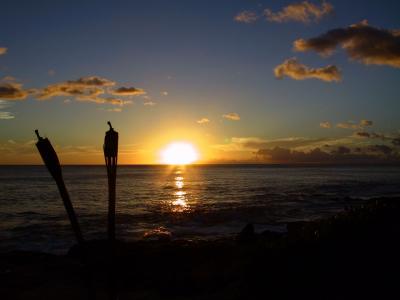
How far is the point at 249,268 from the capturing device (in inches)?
437

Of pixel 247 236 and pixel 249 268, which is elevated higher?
pixel 249 268

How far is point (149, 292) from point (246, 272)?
4599 mm

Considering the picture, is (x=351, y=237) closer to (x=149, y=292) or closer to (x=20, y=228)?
(x=149, y=292)

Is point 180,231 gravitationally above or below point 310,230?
below

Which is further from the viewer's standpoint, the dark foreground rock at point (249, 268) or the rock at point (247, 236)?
the rock at point (247, 236)

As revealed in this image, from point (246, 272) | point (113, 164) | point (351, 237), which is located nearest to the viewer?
point (113, 164)

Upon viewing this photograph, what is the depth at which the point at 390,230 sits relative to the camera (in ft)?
41.1

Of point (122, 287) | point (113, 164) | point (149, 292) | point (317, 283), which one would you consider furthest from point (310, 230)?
point (113, 164)

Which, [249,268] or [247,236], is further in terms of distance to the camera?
[247,236]

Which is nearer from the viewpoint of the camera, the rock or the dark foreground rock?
the dark foreground rock

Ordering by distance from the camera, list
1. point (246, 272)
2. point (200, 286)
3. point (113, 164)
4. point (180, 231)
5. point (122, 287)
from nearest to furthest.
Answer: point (113, 164), point (246, 272), point (200, 286), point (122, 287), point (180, 231)

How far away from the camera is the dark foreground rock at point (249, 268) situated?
975 centimetres

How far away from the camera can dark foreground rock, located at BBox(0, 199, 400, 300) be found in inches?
384

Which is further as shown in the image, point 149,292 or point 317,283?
point 149,292
